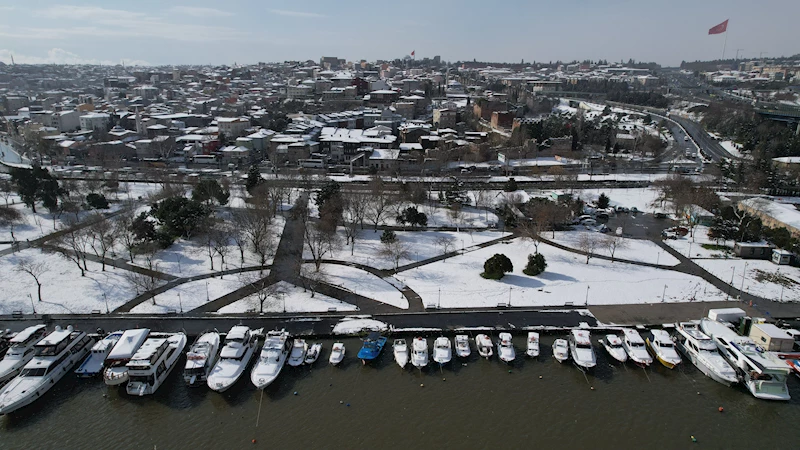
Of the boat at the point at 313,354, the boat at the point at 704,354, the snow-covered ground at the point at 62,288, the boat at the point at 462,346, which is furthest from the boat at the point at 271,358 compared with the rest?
the boat at the point at 704,354

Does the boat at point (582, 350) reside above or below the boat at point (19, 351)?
above

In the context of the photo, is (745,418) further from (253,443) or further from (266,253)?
(266,253)

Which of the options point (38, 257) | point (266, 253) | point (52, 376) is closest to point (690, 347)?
point (266, 253)

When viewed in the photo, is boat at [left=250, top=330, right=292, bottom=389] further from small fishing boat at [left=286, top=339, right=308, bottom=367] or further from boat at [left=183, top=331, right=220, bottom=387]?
boat at [left=183, top=331, right=220, bottom=387]

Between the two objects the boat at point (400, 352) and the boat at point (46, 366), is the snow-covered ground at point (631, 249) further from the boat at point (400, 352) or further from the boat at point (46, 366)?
the boat at point (46, 366)

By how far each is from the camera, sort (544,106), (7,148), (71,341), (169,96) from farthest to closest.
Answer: (169,96), (544,106), (7,148), (71,341)

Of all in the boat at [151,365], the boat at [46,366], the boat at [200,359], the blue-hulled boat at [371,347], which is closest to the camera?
the boat at [46,366]
